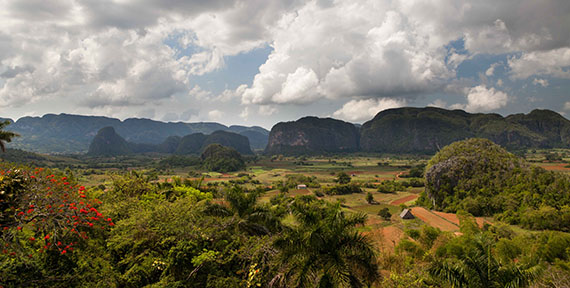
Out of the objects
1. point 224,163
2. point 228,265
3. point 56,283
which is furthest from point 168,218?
point 224,163

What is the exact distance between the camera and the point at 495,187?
198ft

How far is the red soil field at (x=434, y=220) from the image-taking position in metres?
44.8

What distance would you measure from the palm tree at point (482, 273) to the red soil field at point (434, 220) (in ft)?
120

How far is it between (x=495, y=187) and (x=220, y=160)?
110 meters

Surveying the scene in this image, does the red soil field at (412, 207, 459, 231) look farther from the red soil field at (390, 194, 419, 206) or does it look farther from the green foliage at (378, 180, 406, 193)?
the green foliage at (378, 180, 406, 193)

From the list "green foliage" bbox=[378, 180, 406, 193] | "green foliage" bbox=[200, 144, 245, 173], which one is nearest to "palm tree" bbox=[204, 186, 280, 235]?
"green foliage" bbox=[378, 180, 406, 193]

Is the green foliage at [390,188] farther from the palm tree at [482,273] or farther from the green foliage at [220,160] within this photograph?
the green foliage at [220,160]

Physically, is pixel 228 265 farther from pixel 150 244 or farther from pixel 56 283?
pixel 56 283

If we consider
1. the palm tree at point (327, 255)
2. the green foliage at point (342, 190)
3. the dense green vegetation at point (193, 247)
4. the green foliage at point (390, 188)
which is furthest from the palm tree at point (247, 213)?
the green foliage at point (390, 188)

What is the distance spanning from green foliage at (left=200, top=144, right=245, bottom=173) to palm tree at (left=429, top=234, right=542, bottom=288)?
120 m

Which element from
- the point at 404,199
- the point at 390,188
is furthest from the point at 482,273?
the point at 390,188

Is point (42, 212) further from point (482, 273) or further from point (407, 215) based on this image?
point (407, 215)

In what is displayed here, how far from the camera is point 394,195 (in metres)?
71.8

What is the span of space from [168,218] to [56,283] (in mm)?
5132
